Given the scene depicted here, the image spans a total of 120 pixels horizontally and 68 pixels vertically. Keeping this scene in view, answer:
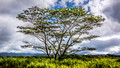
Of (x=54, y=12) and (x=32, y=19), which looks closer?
(x=54, y=12)

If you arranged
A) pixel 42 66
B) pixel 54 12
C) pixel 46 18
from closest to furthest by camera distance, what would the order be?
pixel 42 66, pixel 54 12, pixel 46 18

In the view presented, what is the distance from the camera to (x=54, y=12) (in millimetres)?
15219

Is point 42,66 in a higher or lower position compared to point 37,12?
lower

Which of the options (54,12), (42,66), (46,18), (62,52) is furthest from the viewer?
(62,52)

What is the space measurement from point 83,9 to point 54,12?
13.9 feet

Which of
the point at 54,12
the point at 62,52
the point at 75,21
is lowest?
the point at 62,52

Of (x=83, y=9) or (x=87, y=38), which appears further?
(x=87, y=38)

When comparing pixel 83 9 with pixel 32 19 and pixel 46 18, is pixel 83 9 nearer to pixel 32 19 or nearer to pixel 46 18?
pixel 46 18

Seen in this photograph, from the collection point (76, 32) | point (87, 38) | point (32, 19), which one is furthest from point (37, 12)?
point (87, 38)

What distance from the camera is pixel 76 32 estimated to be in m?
17.7

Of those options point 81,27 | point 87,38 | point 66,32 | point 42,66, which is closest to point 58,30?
point 66,32

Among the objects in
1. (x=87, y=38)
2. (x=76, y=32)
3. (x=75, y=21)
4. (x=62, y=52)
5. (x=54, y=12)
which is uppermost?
(x=54, y=12)

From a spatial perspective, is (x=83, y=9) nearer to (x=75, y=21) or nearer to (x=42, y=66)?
(x=75, y=21)

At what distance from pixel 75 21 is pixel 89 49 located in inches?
193
